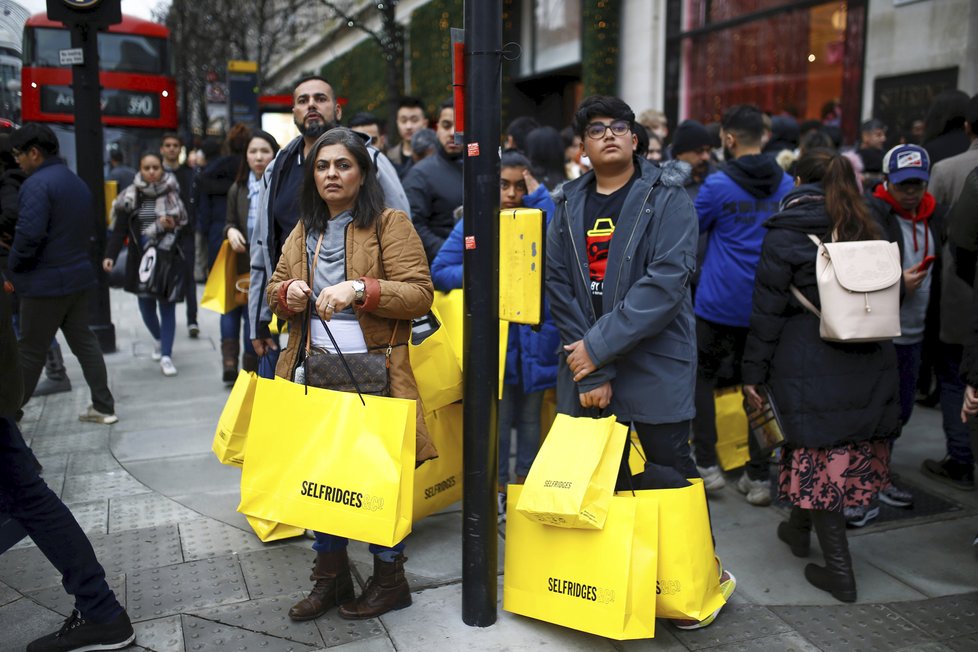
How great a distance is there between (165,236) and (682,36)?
29.7ft

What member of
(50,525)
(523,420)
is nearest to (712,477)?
(523,420)

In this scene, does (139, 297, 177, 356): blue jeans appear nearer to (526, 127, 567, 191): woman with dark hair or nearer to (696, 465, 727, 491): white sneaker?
(526, 127, 567, 191): woman with dark hair

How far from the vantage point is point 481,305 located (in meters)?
3.37

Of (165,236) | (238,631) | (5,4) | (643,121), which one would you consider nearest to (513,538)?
(238,631)

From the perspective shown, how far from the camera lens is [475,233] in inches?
131

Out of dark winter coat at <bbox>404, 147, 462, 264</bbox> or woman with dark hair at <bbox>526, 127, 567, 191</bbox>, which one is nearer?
dark winter coat at <bbox>404, 147, 462, 264</bbox>

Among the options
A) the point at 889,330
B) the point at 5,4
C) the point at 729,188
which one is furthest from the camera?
the point at 5,4

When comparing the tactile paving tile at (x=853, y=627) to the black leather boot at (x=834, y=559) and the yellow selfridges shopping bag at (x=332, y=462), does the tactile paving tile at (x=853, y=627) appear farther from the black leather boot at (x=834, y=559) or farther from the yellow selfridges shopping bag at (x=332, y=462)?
the yellow selfridges shopping bag at (x=332, y=462)

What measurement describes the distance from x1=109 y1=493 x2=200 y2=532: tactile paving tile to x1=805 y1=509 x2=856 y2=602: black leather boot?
3063mm

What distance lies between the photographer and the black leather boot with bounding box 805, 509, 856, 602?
3.81 metres

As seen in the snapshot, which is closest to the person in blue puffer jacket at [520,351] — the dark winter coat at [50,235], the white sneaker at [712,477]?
the white sneaker at [712,477]

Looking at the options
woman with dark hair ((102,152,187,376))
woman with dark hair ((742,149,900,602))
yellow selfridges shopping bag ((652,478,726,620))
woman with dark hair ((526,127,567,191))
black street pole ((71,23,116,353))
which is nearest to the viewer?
yellow selfridges shopping bag ((652,478,726,620))

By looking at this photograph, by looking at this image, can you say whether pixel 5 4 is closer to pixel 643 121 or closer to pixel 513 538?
pixel 643 121

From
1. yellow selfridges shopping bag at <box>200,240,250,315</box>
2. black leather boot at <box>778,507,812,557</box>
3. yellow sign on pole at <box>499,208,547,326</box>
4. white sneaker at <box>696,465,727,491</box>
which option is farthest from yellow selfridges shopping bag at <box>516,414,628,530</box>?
yellow selfridges shopping bag at <box>200,240,250,315</box>
